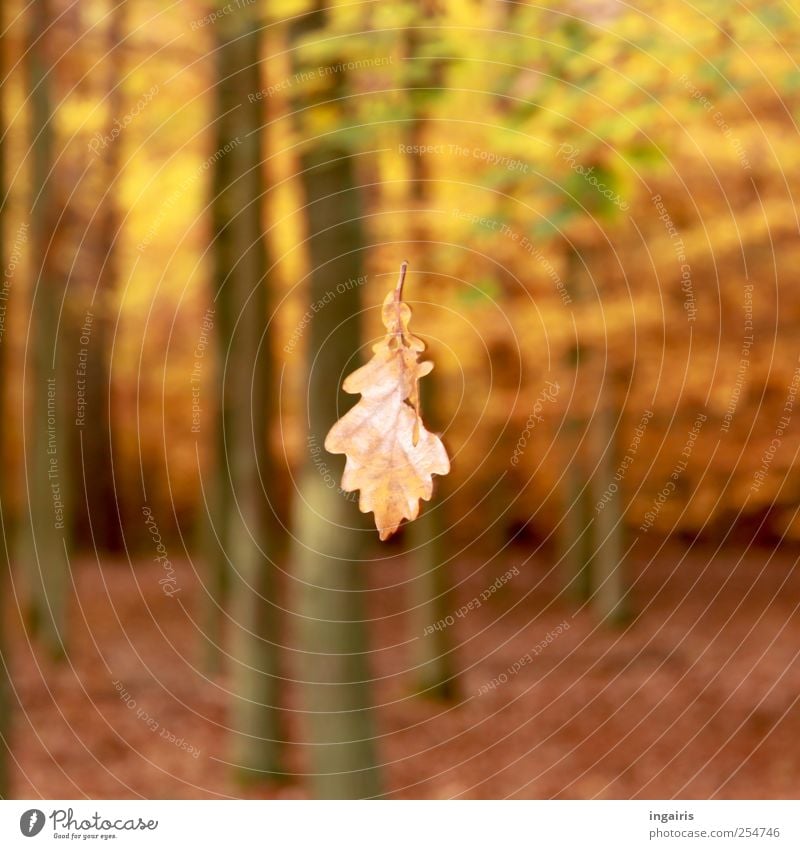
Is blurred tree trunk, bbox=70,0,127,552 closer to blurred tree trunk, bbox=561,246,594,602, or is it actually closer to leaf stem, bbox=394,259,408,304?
blurred tree trunk, bbox=561,246,594,602

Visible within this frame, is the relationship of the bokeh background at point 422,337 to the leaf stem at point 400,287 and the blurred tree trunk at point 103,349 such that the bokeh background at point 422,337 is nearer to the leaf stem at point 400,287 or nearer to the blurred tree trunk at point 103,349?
the blurred tree trunk at point 103,349

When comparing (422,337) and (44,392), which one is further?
(44,392)

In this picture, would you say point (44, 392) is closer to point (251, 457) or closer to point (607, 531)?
point (251, 457)

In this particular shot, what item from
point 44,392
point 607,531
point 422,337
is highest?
point 44,392

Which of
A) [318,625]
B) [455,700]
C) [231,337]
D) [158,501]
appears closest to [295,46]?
[318,625]

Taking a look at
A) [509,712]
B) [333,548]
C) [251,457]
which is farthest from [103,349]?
[333,548]

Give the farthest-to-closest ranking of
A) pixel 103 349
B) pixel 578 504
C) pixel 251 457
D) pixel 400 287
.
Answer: pixel 103 349, pixel 578 504, pixel 251 457, pixel 400 287
